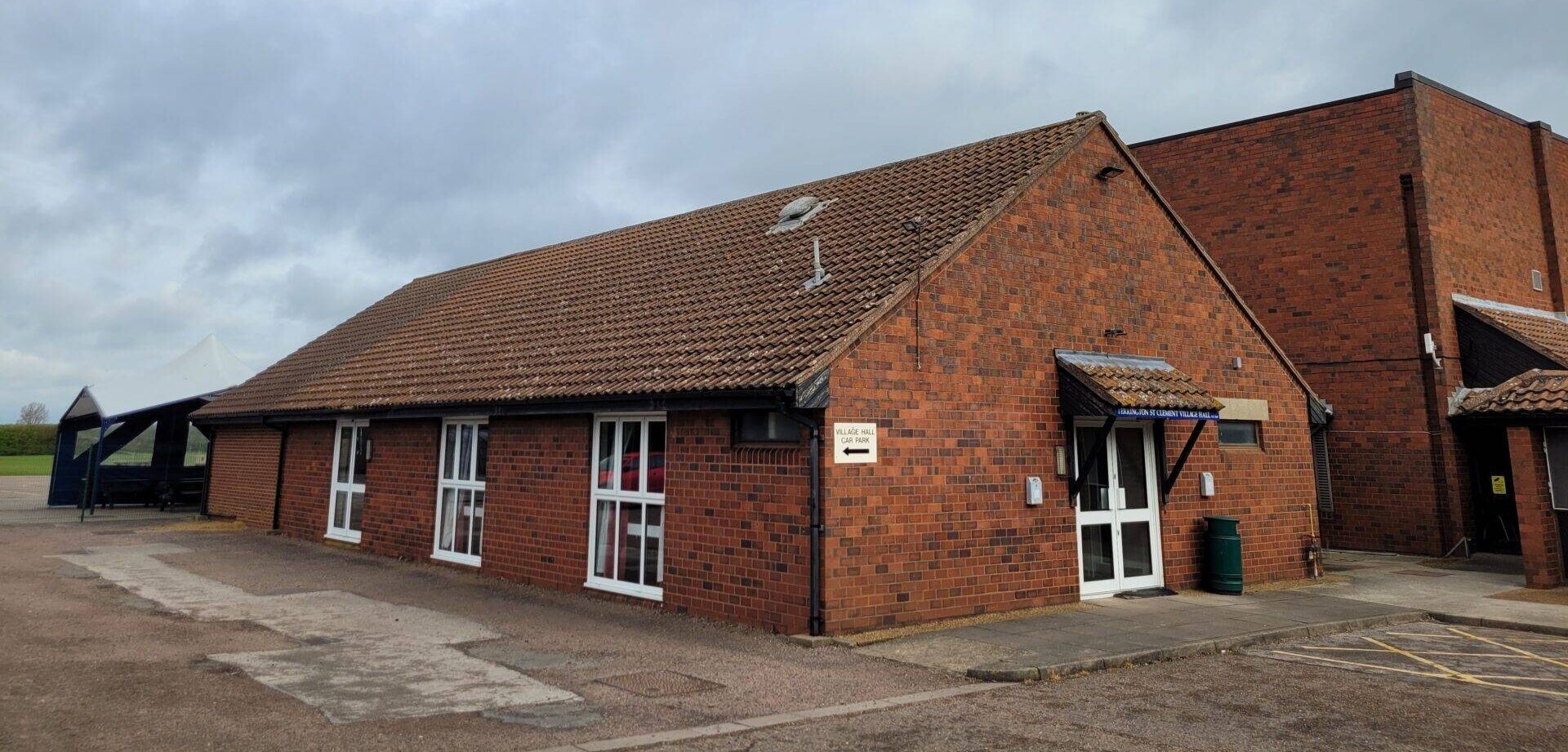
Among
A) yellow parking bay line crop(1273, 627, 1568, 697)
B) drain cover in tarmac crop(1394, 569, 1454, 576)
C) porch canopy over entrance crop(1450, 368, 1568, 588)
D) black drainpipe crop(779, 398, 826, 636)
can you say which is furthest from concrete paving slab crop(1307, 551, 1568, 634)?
black drainpipe crop(779, 398, 826, 636)

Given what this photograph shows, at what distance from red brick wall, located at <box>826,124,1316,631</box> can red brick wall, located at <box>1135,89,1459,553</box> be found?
440cm

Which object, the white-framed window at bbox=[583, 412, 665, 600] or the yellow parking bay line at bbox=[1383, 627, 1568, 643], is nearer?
the yellow parking bay line at bbox=[1383, 627, 1568, 643]

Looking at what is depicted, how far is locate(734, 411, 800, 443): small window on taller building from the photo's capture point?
8.55m

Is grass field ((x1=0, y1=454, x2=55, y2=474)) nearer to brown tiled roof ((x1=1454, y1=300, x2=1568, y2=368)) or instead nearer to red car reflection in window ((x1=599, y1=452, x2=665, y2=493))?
red car reflection in window ((x1=599, y1=452, x2=665, y2=493))

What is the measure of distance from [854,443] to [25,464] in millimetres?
57488

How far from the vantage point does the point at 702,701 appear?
606 cm

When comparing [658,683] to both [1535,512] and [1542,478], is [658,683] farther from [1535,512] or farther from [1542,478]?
[1542,478]

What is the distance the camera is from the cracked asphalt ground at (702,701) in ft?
17.1

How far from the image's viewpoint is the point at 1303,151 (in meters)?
17.6

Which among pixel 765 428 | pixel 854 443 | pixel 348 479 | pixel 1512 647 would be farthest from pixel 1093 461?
pixel 348 479

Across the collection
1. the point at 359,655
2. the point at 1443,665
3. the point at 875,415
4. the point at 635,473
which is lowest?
the point at 1443,665

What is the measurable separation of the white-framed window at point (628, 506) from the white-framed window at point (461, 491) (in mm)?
2518

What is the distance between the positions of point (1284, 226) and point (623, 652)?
52.3 ft

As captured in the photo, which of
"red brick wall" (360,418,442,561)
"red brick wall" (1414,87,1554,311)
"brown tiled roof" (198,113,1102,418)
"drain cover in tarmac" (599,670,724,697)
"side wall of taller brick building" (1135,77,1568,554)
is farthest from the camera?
"red brick wall" (1414,87,1554,311)
